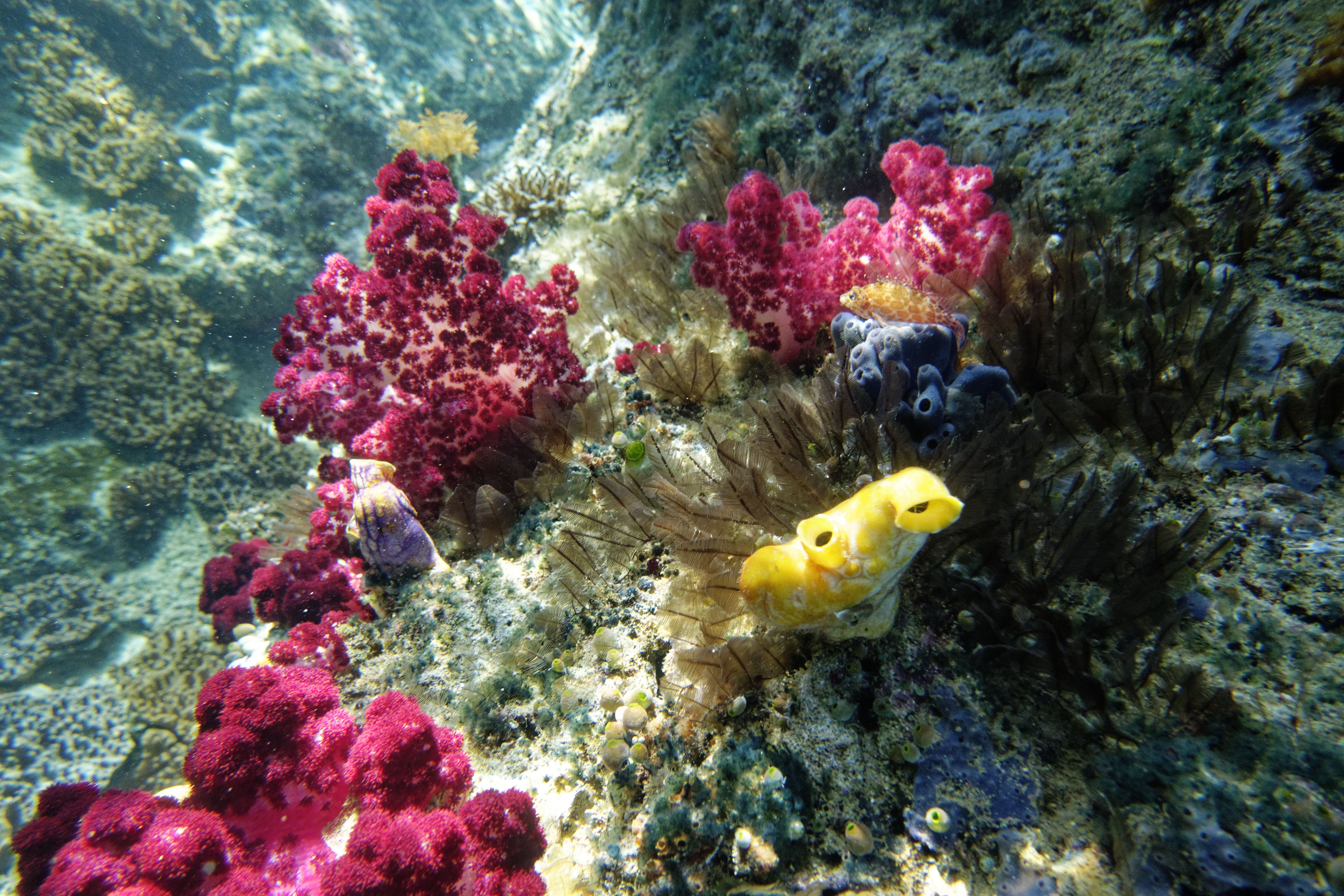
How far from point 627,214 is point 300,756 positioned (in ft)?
17.7

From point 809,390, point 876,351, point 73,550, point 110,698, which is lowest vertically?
point 110,698

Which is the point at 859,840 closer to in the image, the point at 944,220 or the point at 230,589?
the point at 944,220

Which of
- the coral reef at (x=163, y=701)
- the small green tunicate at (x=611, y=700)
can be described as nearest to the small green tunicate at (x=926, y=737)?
the small green tunicate at (x=611, y=700)

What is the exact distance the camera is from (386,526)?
3521 mm

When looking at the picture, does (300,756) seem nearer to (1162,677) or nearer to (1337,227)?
(1162,677)

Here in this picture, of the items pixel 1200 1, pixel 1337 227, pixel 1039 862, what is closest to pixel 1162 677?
pixel 1039 862

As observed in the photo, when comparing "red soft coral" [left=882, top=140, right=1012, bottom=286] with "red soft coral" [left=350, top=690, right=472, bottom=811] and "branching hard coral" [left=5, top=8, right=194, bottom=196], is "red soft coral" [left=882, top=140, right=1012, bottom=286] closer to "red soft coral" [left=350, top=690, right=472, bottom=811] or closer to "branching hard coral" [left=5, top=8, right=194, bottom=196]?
"red soft coral" [left=350, top=690, right=472, bottom=811]

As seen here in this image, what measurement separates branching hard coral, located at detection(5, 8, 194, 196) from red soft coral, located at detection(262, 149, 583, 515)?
12475 mm

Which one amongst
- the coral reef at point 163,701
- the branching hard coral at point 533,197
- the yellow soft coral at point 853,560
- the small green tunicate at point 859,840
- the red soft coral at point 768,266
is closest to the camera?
the yellow soft coral at point 853,560

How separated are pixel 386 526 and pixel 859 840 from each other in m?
Answer: 3.11

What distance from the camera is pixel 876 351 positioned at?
285 cm

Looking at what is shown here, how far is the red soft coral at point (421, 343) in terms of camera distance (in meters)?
3.74

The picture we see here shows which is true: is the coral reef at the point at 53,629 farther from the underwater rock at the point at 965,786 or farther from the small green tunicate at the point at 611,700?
the underwater rock at the point at 965,786

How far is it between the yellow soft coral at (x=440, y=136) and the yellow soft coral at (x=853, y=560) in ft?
31.4
